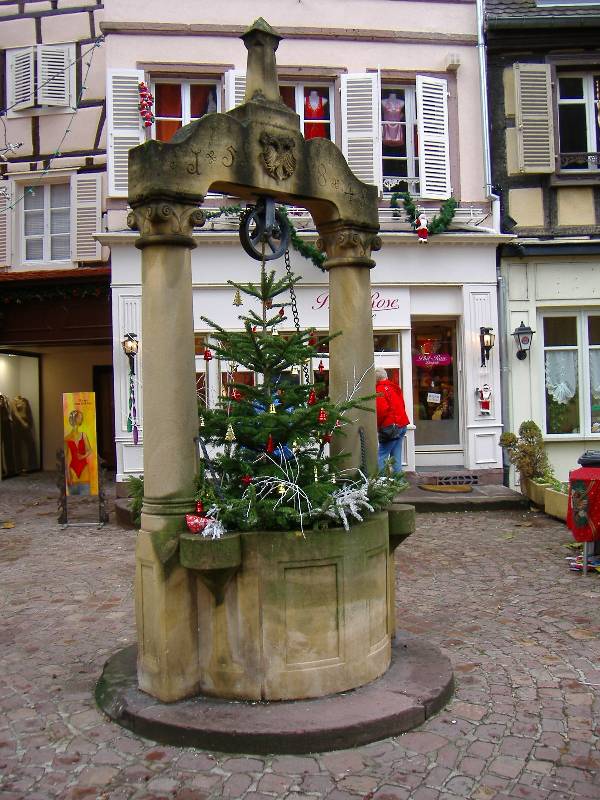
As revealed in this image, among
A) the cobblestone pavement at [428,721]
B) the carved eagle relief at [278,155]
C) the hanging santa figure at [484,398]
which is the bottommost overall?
the cobblestone pavement at [428,721]

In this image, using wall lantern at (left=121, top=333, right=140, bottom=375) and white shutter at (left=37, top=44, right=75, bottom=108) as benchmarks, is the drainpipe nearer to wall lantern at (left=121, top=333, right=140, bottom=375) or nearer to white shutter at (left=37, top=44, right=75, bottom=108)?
wall lantern at (left=121, top=333, right=140, bottom=375)

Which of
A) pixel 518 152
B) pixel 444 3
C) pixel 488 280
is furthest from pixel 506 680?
pixel 444 3

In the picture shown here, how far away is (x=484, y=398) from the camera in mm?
12781

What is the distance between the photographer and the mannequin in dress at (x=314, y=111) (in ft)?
43.4

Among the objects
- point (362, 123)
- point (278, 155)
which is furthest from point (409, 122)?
point (278, 155)

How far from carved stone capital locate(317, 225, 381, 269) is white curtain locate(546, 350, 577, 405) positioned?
8874 millimetres

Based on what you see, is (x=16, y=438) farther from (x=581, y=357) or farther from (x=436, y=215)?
(x=581, y=357)

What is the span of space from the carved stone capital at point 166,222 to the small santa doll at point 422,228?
8.62 metres

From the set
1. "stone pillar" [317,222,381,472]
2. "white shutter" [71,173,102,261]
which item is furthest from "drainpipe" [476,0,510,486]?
"stone pillar" [317,222,381,472]

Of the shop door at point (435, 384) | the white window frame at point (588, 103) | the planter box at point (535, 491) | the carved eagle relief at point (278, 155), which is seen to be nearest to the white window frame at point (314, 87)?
the shop door at point (435, 384)

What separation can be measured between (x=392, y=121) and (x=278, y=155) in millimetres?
9466

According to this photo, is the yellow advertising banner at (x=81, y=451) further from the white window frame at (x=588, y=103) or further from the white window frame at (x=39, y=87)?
the white window frame at (x=588, y=103)

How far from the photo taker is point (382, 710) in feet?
13.4

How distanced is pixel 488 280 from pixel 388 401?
3.60 m
